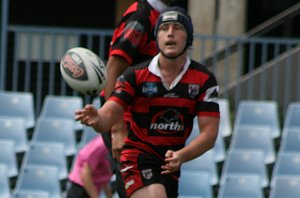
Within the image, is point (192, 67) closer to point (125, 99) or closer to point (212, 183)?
point (125, 99)

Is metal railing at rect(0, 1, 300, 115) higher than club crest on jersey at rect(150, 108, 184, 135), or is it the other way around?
club crest on jersey at rect(150, 108, 184, 135)

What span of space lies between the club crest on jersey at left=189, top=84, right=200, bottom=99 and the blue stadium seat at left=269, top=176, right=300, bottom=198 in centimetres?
323

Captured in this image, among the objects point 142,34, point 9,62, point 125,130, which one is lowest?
point 9,62

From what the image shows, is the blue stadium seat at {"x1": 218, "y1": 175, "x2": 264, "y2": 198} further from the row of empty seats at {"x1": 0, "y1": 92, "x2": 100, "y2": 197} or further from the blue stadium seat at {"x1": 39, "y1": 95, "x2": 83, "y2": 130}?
the blue stadium seat at {"x1": 39, "y1": 95, "x2": 83, "y2": 130}

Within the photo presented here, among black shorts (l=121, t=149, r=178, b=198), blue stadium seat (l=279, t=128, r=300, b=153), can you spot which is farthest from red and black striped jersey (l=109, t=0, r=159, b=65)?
blue stadium seat (l=279, t=128, r=300, b=153)

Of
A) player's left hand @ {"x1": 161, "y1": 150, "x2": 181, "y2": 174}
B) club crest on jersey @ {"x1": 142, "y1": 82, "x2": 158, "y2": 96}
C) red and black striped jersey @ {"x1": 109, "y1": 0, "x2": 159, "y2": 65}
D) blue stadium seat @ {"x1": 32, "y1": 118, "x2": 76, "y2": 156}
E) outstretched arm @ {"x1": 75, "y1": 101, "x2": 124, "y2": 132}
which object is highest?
red and black striped jersey @ {"x1": 109, "y1": 0, "x2": 159, "y2": 65}

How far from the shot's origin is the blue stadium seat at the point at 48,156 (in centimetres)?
1174

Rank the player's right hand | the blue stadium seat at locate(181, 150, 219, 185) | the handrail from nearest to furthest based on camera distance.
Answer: the player's right hand
the blue stadium seat at locate(181, 150, 219, 185)
the handrail

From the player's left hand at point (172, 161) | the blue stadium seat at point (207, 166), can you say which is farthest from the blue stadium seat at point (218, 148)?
the player's left hand at point (172, 161)

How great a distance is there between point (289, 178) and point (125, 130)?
3211 mm

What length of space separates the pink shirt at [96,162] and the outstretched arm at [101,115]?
9.65 feet

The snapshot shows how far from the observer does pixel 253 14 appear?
15898 mm

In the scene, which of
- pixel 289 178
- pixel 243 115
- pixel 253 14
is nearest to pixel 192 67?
pixel 289 178

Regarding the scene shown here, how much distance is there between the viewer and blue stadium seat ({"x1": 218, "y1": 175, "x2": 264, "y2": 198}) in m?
10.7
